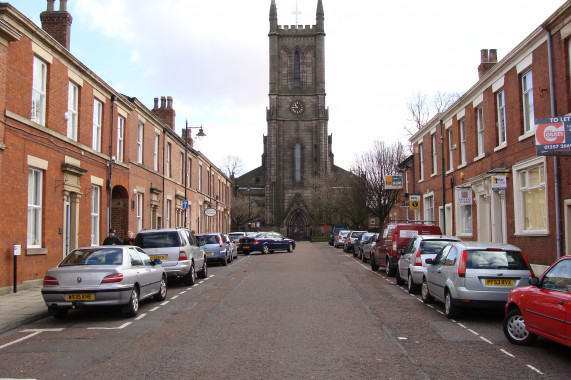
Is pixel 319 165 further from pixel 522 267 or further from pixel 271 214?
pixel 522 267

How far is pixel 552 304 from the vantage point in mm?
6824

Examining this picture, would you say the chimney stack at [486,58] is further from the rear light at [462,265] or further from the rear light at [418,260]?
the rear light at [462,265]

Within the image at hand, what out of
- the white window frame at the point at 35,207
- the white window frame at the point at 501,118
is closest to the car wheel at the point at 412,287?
the white window frame at the point at 501,118

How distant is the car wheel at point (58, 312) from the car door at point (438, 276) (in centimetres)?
739

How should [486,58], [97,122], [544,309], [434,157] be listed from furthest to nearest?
[434,157] < [486,58] < [97,122] < [544,309]

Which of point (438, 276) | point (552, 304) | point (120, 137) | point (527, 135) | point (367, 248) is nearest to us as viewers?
point (552, 304)

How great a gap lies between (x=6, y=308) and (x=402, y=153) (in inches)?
1374

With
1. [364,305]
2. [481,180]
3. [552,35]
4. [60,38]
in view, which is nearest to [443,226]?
[481,180]

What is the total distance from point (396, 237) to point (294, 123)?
198ft

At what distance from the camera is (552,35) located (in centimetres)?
1540

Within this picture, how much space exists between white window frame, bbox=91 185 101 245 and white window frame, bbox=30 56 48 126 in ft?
14.9

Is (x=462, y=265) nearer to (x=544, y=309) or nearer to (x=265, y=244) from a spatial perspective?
(x=544, y=309)

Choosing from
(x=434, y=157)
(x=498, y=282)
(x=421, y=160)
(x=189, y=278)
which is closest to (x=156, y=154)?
(x=189, y=278)

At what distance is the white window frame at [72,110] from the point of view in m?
17.4
